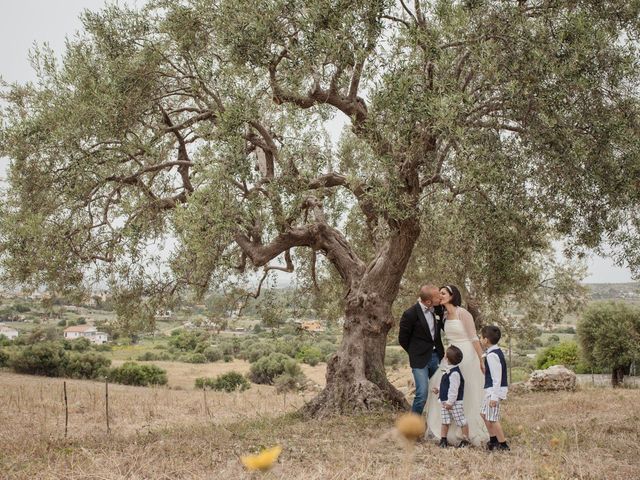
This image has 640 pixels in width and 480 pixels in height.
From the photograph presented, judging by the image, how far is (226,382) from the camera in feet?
123

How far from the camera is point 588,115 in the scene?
10.0 meters

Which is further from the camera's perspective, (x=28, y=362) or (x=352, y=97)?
(x=28, y=362)

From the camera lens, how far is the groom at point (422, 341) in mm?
9336

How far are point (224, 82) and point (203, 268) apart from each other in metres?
3.73

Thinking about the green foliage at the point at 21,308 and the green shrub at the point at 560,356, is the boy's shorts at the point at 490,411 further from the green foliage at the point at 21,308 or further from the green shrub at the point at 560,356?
the green foliage at the point at 21,308

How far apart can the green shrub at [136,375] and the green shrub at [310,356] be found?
1260cm

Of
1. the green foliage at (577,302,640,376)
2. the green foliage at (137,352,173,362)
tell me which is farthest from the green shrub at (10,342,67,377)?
the green foliage at (577,302,640,376)

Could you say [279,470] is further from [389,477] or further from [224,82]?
Answer: [224,82]

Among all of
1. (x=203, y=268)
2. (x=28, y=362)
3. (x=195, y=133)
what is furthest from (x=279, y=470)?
(x=28, y=362)

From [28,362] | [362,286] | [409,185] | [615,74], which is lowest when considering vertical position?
[28,362]

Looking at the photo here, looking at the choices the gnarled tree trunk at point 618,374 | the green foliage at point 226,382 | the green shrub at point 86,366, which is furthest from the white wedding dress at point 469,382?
the green shrub at point 86,366

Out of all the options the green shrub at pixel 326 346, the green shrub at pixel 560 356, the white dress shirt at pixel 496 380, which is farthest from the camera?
the green shrub at pixel 326 346

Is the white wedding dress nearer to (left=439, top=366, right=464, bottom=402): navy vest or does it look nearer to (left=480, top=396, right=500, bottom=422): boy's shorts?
(left=439, top=366, right=464, bottom=402): navy vest

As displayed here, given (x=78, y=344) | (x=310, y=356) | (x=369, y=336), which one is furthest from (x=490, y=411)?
(x=78, y=344)
